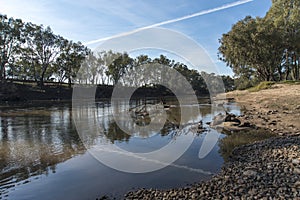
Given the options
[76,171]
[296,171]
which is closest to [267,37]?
[296,171]

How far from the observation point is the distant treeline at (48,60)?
52656mm

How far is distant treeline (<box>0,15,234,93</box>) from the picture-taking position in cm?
5266

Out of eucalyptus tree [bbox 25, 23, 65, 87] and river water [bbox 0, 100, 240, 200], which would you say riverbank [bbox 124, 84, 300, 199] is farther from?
eucalyptus tree [bbox 25, 23, 65, 87]

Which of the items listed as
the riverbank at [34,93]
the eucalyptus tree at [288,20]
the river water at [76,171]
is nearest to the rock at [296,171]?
the river water at [76,171]

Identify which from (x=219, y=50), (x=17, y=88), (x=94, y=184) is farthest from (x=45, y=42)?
(x=94, y=184)

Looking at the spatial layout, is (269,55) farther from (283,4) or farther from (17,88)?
(17,88)

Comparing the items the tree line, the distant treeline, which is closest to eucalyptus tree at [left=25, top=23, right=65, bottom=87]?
the distant treeline

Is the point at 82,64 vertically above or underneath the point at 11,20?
underneath

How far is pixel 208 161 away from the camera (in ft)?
27.2

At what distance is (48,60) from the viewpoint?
6175cm

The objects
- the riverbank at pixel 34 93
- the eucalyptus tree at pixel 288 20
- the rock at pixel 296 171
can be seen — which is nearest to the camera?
the rock at pixel 296 171

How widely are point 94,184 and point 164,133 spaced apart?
8029 millimetres

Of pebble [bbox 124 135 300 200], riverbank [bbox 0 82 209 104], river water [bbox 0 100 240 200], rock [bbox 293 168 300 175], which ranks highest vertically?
riverbank [bbox 0 82 209 104]

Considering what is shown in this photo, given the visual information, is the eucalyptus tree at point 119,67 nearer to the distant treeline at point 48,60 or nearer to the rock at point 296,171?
the distant treeline at point 48,60
